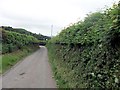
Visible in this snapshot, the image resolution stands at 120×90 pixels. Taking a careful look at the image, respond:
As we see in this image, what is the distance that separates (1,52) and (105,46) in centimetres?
2229

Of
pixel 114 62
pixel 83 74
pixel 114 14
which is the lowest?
pixel 83 74

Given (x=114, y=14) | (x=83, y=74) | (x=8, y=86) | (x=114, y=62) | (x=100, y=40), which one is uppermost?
(x=114, y=14)

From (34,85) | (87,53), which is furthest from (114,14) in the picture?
(34,85)

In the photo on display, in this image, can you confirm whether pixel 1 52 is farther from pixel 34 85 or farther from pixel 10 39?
pixel 34 85

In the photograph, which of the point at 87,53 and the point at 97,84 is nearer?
the point at 97,84

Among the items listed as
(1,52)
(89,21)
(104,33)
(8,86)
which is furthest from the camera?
(1,52)

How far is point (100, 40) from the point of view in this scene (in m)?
7.33

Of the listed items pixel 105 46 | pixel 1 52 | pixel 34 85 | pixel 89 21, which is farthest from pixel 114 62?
pixel 1 52

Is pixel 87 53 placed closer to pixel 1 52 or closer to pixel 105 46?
pixel 105 46

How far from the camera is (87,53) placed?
912 centimetres

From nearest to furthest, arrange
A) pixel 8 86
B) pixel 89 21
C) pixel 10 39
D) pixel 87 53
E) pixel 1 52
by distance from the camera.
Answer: pixel 87 53 → pixel 89 21 → pixel 8 86 → pixel 1 52 → pixel 10 39

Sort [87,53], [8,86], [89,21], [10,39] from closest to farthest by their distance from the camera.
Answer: [87,53] → [89,21] → [8,86] → [10,39]

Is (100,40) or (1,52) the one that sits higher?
(100,40)

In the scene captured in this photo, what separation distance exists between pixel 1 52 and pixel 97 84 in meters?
22.1
